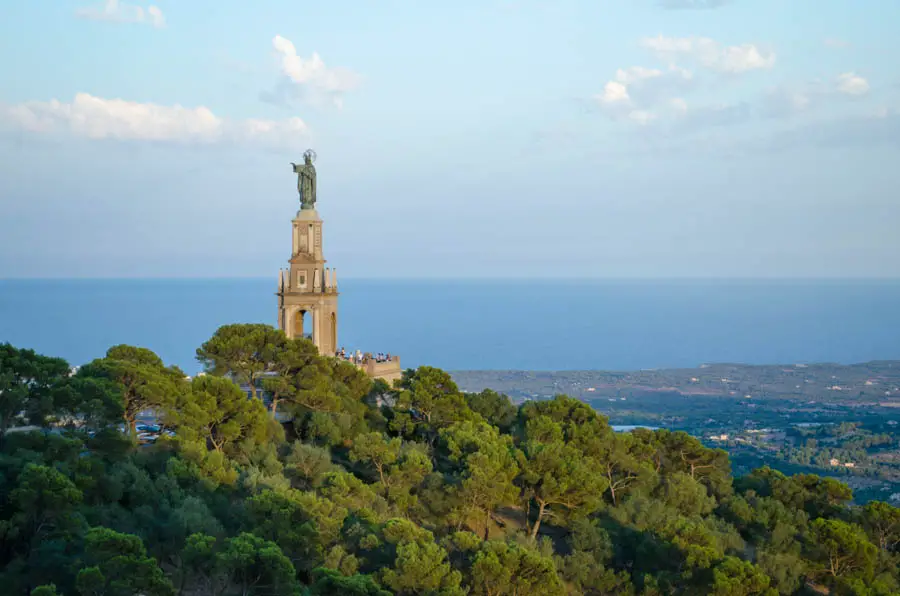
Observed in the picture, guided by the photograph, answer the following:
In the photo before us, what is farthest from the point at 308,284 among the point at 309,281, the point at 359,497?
the point at 359,497

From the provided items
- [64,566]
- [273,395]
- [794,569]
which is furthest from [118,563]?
[794,569]

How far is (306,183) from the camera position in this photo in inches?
1462

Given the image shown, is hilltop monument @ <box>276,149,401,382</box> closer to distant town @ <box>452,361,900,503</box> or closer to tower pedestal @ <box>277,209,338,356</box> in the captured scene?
tower pedestal @ <box>277,209,338,356</box>

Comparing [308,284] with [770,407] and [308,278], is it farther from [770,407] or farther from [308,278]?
[770,407]

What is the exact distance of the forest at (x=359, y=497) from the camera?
17.8 metres

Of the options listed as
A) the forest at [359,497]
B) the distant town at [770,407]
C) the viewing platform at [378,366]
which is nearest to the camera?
the forest at [359,497]

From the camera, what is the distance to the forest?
17750 millimetres

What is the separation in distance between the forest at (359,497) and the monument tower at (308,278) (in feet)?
15.3

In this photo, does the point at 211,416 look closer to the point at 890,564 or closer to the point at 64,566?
the point at 64,566

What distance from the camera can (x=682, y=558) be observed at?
22453mm

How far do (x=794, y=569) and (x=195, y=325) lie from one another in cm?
13421

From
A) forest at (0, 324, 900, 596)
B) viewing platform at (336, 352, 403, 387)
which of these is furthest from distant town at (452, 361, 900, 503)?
forest at (0, 324, 900, 596)

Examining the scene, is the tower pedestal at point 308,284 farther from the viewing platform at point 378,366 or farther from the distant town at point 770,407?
the distant town at point 770,407

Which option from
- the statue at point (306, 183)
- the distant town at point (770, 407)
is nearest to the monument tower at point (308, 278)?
the statue at point (306, 183)
